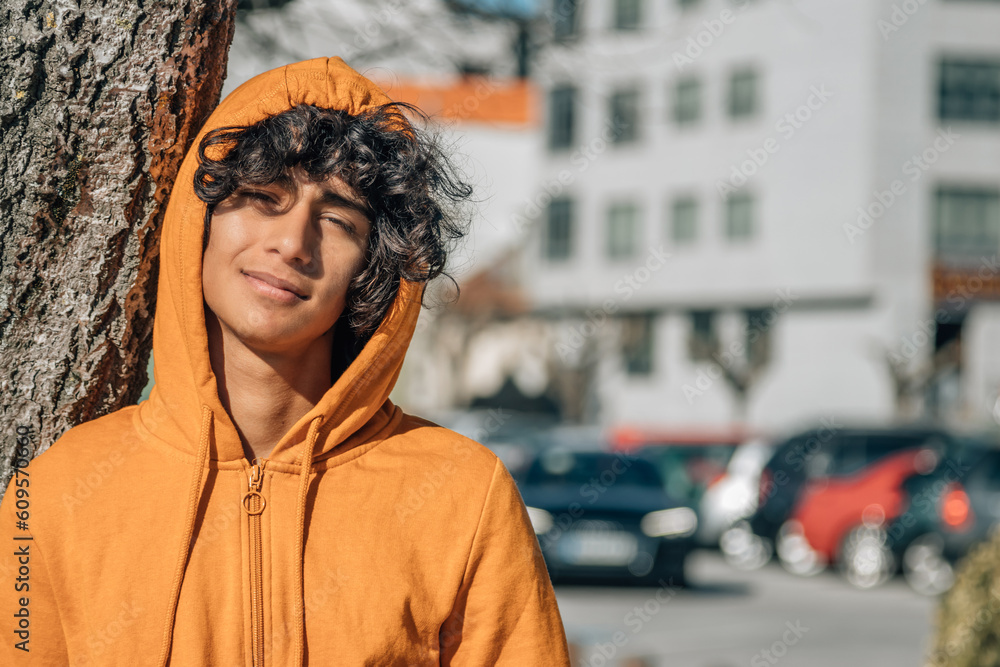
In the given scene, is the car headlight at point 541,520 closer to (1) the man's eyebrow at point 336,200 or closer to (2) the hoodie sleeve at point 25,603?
(1) the man's eyebrow at point 336,200

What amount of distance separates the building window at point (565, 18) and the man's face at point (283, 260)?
3478mm

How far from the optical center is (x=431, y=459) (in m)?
2.21

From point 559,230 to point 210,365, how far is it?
38086 mm

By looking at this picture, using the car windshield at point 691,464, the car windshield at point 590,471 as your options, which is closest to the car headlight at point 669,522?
the car windshield at point 590,471

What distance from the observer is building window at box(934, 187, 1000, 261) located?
108ft

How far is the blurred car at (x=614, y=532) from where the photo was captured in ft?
43.1

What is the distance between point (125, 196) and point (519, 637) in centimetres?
116

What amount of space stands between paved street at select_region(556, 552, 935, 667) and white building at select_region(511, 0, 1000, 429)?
17551mm

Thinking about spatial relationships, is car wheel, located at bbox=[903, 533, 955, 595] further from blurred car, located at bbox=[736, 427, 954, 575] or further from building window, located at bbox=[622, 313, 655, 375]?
building window, located at bbox=[622, 313, 655, 375]

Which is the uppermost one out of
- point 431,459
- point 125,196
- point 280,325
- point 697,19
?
point 697,19

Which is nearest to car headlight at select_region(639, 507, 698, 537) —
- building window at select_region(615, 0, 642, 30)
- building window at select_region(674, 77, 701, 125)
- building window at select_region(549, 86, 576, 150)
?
building window at select_region(674, 77, 701, 125)

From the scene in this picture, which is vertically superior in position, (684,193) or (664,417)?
(684,193)

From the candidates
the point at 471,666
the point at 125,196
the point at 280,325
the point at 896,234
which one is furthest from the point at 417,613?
the point at 896,234

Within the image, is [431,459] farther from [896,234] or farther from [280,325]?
[896,234]
